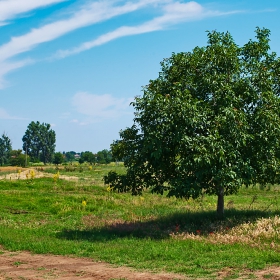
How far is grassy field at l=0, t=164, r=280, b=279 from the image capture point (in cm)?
1154

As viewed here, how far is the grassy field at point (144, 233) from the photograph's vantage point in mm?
11539

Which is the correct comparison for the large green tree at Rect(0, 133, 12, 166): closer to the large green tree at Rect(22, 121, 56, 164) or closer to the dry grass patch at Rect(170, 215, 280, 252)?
the large green tree at Rect(22, 121, 56, 164)

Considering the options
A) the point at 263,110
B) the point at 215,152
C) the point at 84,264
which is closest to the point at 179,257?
the point at 84,264

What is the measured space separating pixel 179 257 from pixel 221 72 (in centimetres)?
778

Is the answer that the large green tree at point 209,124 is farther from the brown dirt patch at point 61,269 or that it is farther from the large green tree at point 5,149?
the large green tree at point 5,149

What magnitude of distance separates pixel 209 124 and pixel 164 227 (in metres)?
4.60

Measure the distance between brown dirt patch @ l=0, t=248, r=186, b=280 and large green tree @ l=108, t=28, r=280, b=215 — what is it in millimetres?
4468

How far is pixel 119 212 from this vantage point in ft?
73.4

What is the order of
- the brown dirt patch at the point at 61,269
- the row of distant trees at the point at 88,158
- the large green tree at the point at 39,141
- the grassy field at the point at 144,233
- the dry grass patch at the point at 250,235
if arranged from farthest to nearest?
1. the large green tree at the point at 39,141
2. the row of distant trees at the point at 88,158
3. the dry grass patch at the point at 250,235
4. the grassy field at the point at 144,233
5. the brown dirt patch at the point at 61,269

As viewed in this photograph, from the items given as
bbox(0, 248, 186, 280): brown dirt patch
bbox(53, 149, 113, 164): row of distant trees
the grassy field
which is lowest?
bbox(0, 248, 186, 280): brown dirt patch

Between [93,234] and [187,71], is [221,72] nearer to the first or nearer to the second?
[187,71]

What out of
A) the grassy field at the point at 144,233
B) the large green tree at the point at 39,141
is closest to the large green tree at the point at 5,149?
the large green tree at the point at 39,141

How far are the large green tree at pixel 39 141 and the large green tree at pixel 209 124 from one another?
99714 mm

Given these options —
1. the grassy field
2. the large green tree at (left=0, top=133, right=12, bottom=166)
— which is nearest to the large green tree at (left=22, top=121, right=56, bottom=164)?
the large green tree at (left=0, top=133, right=12, bottom=166)
